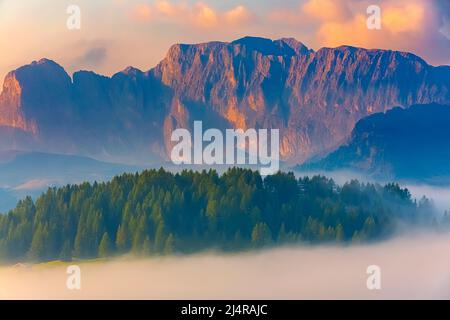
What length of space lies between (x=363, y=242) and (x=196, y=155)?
18.7 feet

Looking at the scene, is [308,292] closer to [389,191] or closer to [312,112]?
[389,191]

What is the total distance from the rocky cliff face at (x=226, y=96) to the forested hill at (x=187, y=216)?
9.79ft

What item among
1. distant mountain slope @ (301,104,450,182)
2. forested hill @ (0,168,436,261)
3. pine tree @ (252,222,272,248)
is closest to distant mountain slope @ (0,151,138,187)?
forested hill @ (0,168,436,261)

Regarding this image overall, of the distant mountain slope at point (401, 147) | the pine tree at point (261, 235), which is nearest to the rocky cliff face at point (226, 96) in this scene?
the distant mountain slope at point (401, 147)

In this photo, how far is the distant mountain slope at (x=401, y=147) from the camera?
→ 24.0 meters

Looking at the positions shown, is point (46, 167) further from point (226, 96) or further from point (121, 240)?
point (121, 240)

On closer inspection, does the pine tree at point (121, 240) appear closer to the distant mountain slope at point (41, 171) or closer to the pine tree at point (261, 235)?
the pine tree at point (261, 235)

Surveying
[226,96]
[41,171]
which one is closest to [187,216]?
[226,96]

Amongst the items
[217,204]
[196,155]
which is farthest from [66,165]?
[217,204]

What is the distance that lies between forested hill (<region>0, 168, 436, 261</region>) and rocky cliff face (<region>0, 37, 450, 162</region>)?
2.98 m

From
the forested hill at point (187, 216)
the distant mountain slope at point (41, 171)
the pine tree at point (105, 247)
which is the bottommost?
the pine tree at point (105, 247)

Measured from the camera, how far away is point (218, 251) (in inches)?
795

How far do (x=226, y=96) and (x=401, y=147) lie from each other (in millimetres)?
5867

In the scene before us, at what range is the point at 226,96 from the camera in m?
25.8
